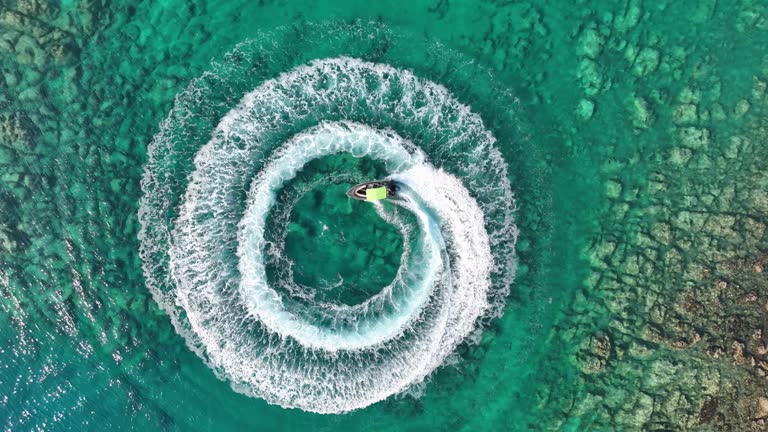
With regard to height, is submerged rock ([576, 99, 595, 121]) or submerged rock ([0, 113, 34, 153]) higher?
submerged rock ([576, 99, 595, 121])

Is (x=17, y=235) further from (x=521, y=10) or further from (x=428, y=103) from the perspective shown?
(x=521, y=10)

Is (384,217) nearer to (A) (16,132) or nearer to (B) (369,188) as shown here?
(B) (369,188)

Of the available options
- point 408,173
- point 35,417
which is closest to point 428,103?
point 408,173

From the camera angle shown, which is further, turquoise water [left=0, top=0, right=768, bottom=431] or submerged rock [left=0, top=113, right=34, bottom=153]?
submerged rock [left=0, top=113, right=34, bottom=153]

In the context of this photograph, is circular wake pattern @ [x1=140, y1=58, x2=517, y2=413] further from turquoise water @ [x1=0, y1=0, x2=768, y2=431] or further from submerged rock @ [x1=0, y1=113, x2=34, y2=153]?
submerged rock @ [x1=0, y1=113, x2=34, y2=153]

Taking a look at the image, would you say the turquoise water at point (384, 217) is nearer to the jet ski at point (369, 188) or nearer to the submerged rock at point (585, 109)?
the submerged rock at point (585, 109)

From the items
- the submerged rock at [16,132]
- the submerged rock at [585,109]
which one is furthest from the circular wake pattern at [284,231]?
the submerged rock at [16,132]

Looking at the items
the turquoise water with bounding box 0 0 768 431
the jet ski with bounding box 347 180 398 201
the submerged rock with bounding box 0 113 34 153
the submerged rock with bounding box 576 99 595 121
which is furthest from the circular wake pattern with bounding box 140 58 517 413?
the submerged rock with bounding box 0 113 34 153
